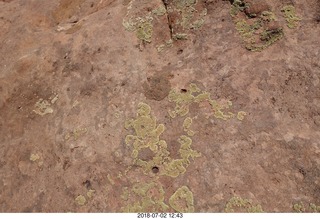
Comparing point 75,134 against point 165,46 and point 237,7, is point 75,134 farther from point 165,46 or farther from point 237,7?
point 237,7

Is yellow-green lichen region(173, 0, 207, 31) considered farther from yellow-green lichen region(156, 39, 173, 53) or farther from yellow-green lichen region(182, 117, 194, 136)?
yellow-green lichen region(182, 117, 194, 136)

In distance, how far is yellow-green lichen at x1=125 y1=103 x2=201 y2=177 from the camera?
6.04 m

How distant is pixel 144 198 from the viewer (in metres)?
5.86

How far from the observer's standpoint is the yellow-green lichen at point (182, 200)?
18.5 ft

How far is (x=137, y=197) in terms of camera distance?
19.3 feet

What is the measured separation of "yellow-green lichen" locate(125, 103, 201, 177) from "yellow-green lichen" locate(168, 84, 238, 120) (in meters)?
0.46

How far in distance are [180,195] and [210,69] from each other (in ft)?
8.41

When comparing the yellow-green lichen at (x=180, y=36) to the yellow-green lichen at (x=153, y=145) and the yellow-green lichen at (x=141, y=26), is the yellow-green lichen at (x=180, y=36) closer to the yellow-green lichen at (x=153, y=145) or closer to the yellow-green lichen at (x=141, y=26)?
the yellow-green lichen at (x=141, y=26)

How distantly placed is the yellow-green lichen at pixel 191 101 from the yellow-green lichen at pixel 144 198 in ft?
4.66

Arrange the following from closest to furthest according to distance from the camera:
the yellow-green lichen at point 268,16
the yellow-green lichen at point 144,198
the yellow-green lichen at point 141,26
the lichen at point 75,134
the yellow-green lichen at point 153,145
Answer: the yellow-green lichen at point 144,198, the yellow-green lichen at point 153,145, the lichen at point 75,134, the yellow-green lichen at point 268,16, the yellow-green lichen at point 141,26

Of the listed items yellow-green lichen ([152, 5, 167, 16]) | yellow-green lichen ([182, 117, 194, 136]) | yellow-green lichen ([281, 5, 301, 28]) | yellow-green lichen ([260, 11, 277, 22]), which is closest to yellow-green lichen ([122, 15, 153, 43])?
yellow-green lichen ([152, 5, 167, 16])

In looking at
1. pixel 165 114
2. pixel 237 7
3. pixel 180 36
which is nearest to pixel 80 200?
pixel 165 114

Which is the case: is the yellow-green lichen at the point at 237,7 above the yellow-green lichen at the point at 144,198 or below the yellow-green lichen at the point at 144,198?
above

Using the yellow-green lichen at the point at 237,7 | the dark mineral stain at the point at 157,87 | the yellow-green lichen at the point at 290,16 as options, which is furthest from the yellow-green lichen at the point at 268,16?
the dark mineral stain at the point at 157,87
